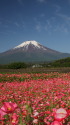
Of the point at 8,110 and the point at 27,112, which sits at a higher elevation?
the point at 8,110

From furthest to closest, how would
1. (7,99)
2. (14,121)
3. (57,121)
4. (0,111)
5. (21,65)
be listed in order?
(21,65) → (7,99) → (14,121) → (0,111) → (57,121)

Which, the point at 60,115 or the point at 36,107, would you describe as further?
the point at 36,107

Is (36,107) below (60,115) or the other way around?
below

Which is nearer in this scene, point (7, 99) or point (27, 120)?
point (27, 120)

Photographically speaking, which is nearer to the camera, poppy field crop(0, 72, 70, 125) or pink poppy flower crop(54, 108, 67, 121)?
pink poppy flower crop(54, 108, 67, 121)

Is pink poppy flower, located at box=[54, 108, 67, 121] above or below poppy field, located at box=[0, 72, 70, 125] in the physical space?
above

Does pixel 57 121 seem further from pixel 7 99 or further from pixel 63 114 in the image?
pixel 7 99

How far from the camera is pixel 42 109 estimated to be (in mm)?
3898

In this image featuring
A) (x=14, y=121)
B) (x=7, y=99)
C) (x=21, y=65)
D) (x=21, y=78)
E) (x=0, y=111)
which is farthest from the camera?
(x=21, y=65)

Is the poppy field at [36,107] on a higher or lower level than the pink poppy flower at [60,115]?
lower

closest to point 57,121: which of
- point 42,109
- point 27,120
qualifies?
point 27,120

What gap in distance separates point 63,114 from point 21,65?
3882 cm

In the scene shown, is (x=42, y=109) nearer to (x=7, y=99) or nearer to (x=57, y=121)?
(x=57, y=121)

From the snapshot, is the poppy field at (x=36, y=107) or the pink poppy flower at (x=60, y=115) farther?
the poppy field at (x=36, y=107)
